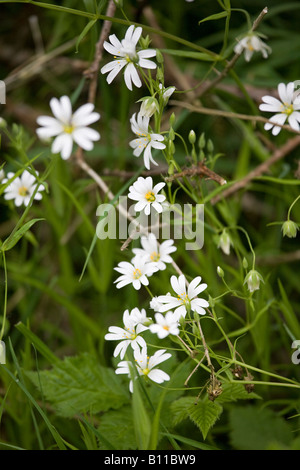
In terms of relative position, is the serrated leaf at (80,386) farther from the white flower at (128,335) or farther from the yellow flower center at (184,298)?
the yellow flower center at (184,298)

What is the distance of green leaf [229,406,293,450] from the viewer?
1471 millimetres

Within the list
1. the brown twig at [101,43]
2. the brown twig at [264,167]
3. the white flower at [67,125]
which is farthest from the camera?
the brown twig at [264,167]

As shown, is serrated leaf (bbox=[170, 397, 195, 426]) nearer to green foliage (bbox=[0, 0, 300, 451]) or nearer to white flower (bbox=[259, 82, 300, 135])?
green foliage (bbox=[0, 0, 300, 451])

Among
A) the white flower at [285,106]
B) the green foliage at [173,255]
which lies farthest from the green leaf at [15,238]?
the white flower at [285,106]

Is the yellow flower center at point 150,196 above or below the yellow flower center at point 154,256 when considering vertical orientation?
above

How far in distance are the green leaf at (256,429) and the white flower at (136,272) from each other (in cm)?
58

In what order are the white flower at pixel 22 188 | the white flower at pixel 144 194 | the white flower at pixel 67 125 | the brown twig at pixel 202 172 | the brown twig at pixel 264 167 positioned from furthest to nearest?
the brown twig at pixel 264 167, the white flower at pixel 22 188, the brown twig at pixel 202 172, the white flower at pixel 144 194, the white flower at pixel 67 125

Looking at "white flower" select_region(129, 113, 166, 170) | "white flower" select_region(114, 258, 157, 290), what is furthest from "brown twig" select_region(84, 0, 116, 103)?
"white flower" select_region(114, 258, 157, 290)

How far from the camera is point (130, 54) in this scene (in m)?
1.23

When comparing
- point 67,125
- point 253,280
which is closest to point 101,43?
point 67,125

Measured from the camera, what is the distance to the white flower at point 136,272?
4.09ft

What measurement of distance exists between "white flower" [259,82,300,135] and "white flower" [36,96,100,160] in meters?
0.55
